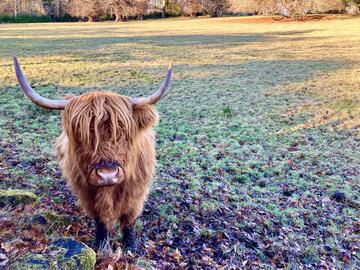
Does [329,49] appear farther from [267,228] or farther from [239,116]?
[267,228]

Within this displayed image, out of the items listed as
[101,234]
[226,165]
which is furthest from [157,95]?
[226,165]

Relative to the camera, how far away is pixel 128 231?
3959mm

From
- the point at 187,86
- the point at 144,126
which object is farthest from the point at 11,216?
the point at 187,86

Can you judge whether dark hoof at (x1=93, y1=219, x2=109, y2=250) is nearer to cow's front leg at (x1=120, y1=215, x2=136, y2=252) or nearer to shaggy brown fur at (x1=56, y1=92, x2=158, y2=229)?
shaggy brown fur at (x1=56, y1=92, x2=158, y2=229)

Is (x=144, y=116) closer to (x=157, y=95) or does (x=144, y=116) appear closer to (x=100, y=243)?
(x=157, y=95)

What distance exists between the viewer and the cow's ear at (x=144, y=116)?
11.3 feet

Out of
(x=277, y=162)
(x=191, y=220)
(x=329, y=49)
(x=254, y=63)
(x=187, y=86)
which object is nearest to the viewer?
(x=191, y=220)

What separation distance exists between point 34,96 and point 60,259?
1286 millimetres

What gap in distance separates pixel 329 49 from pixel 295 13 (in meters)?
21.7

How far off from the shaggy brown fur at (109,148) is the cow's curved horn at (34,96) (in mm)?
90

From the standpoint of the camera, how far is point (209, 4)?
51438 millimetres

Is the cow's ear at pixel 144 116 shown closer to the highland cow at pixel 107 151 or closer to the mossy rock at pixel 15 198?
the highland cow at pixel 107 151

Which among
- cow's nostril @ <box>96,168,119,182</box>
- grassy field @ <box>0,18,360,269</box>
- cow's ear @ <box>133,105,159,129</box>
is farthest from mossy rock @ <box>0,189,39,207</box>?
cow's ear @ <box>133,105,159,129</box>

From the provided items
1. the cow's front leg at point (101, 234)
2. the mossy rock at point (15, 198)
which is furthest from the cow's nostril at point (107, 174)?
the mossy rock at point (15, 198)
